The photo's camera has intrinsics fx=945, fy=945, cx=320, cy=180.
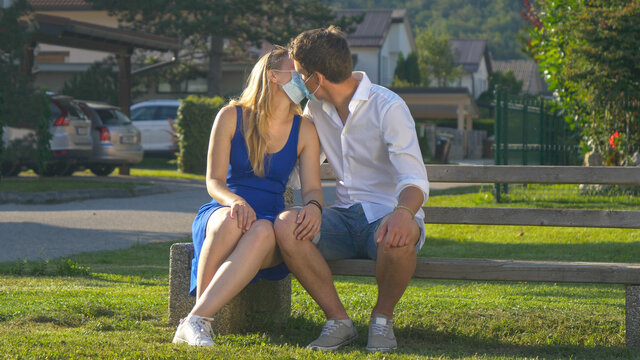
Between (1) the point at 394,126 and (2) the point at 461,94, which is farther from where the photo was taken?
(2) the point at 461,94

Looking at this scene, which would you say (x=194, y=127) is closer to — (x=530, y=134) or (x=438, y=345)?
(x=530, y=134)

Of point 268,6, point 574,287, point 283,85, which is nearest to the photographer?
point 283,85

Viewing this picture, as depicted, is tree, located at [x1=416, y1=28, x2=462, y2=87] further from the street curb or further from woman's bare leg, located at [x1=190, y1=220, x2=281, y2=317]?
woman's bare leg, located at [x1=190, y1=220, x2=281, y2=317]

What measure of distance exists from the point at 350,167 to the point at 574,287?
2928 millimetres

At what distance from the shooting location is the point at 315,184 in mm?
4922

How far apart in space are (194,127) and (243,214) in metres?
16.9

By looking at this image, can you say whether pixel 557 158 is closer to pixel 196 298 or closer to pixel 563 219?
pixel 563 219

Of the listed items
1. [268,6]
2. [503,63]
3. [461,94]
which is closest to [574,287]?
[268,6]

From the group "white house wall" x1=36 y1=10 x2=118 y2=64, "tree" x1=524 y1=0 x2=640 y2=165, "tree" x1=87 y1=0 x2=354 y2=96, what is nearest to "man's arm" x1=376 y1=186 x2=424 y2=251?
"tree" x1=524 y1=0 x2=640 y2=165

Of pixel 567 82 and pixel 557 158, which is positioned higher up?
pixel 567 82

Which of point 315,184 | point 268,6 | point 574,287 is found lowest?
point 574,287

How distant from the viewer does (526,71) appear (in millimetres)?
109750

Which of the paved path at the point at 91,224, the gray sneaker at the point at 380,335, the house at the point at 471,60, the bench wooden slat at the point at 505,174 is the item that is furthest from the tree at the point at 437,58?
the gray sneaker at the point at 380,335

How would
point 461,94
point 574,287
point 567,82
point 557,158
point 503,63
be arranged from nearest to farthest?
1. point 574,287
2. point 567,82
3. point 557,158
4. point 461,94
5. point 503,63
